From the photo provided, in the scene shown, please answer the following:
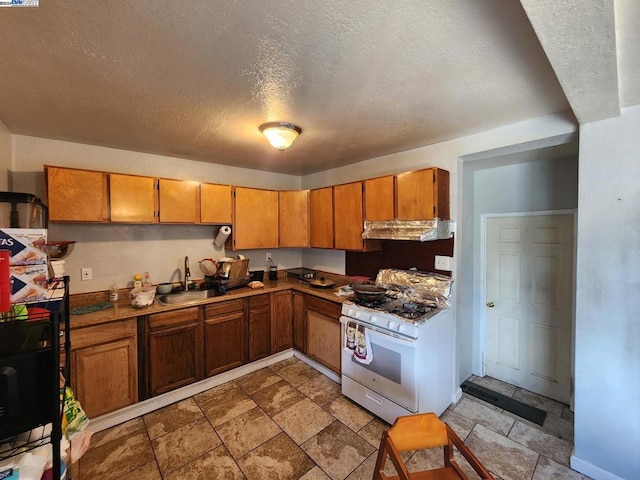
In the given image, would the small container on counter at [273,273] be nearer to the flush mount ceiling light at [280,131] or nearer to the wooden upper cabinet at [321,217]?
the wooden upper cabinet at [321,217]

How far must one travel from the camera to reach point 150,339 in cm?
238

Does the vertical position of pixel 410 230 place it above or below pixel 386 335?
above

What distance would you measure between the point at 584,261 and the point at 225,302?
2.99 metres

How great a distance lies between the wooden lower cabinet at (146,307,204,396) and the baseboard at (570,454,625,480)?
3.03 m

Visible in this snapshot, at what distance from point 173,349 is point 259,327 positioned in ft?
2.95

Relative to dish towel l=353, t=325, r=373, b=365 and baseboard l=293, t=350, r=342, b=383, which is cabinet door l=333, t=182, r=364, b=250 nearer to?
dish towel l=353, t=325, r=373, b=365

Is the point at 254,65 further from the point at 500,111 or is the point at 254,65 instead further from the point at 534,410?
the point at 534,410

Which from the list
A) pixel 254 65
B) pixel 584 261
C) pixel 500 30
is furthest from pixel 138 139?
pixel 584 261

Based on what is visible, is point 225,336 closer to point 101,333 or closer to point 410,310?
point 101,333

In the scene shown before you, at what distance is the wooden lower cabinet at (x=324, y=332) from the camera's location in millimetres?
2824

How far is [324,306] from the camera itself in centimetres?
295

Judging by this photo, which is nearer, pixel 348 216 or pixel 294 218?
pixel 348 216

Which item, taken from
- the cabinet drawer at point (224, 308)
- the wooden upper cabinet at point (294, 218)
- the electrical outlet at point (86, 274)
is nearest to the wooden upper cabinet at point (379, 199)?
the wooden upper cabinet at point (294, 218)

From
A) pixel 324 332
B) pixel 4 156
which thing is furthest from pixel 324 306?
pixel 4 156
